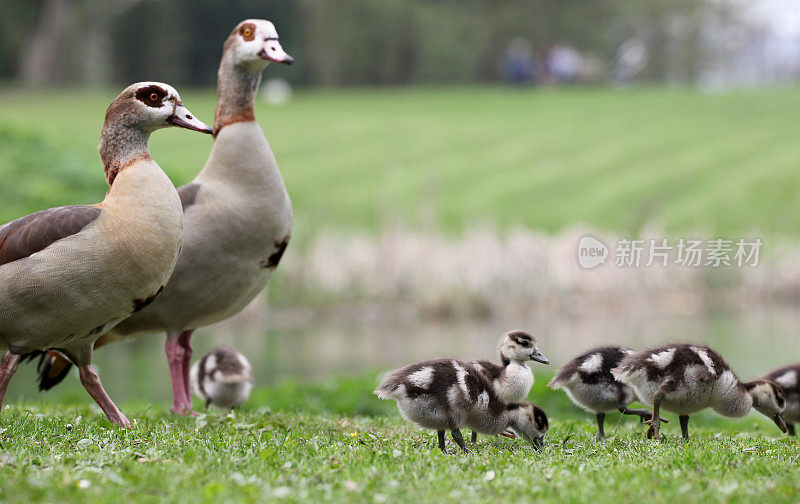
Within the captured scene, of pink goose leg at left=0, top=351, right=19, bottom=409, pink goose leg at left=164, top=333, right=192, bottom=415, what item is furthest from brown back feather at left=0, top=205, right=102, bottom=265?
pink goose leg at left=164, top=333, right=192, bottom=415

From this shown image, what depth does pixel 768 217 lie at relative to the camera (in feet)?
92.3

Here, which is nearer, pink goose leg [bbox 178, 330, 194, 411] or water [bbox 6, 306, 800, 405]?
pink goose leg [bbox 178, 330, 194, 411]

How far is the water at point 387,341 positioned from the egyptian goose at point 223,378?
423 cm

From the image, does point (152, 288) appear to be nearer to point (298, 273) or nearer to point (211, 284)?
point (211, 284)

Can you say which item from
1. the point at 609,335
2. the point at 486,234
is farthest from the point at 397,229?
the point at 609,335

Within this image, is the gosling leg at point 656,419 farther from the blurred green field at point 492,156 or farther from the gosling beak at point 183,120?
the blurred green field at point 492,156

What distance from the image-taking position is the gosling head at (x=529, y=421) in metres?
6.36

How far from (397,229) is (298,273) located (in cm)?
227

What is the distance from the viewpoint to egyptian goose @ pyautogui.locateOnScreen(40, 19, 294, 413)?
7582mm

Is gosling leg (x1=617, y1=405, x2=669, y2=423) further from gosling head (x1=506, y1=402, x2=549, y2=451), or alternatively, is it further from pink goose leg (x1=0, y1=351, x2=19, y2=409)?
pink goose leg (x1=0, y1=351, x2=19, y2=409)

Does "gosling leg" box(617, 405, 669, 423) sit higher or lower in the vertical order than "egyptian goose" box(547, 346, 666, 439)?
lower

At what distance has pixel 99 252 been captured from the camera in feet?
20.0

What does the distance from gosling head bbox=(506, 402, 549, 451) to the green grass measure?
0.11 m

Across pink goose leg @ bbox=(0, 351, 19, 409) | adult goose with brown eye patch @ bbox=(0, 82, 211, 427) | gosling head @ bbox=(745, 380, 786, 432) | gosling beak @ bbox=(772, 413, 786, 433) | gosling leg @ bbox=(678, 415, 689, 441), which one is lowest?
gosling beak @ bbox=(772, 413, 786, 433)
